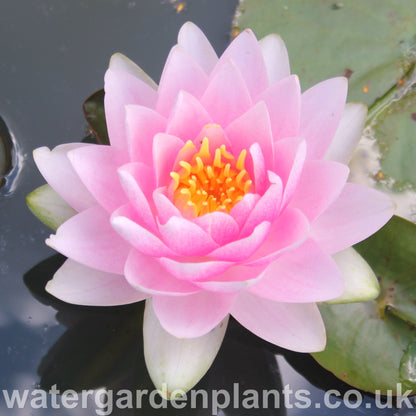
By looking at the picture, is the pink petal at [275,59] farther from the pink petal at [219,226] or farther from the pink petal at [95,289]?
the pink petal at [95,289]

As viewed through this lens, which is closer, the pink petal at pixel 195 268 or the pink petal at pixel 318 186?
the pink petal at pixel 195 268

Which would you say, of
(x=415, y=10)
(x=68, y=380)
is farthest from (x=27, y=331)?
(x=415, y=10)

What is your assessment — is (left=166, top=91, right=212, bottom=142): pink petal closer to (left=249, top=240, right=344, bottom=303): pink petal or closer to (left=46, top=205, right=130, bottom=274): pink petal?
(left=46, top=205, right=130, bottom=274): pink petal

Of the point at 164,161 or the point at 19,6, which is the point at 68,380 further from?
the point at 19,6

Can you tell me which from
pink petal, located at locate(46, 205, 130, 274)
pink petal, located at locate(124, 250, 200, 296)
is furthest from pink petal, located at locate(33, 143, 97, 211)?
pink petal, located at locate(124, 250, 200, 296)

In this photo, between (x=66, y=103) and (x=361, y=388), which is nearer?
(x=361, y=388)

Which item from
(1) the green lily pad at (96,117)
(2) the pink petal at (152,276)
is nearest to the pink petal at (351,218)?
(2) the pink petal at (152,276)

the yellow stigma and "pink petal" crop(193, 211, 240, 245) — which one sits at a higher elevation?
the yellow stigma
